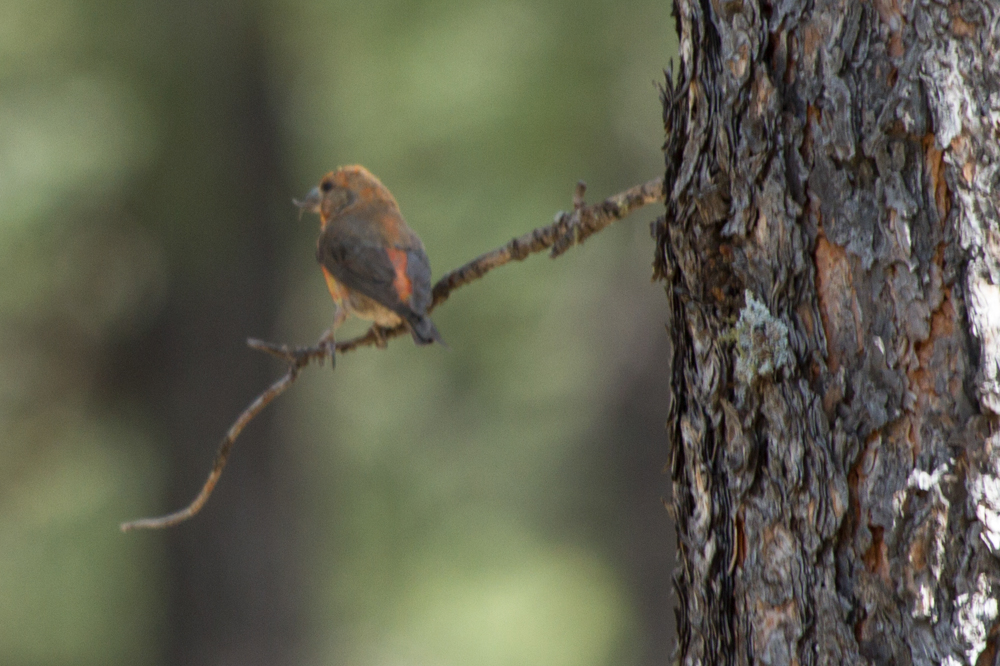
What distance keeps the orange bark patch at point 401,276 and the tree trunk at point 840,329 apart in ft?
8.21

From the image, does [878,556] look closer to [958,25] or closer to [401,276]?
[958,25]

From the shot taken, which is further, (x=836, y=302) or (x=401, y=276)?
(x=401, y=276)

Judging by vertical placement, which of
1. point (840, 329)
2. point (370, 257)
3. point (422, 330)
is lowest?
point (840, 329)

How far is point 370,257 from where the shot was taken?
181 inches

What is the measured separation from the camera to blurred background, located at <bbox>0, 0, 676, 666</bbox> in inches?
274

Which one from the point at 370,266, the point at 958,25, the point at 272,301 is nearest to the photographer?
the point at 958,25

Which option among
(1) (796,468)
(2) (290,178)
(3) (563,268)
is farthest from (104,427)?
(1) (796,468)

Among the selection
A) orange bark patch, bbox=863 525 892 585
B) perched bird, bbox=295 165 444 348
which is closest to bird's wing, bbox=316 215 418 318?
perched bird, bbox=295 165 444 348

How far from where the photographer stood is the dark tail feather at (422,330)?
158 inches

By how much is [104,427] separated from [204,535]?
115 cm

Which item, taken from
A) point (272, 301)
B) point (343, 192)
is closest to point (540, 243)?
point (343, 192)

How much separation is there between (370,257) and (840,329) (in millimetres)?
3149

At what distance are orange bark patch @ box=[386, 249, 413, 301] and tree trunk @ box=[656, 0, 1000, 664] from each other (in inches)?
98.5

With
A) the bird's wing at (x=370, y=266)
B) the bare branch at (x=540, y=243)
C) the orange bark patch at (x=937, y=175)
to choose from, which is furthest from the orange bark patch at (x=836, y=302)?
the bird's wing at (x=370, y=266)
